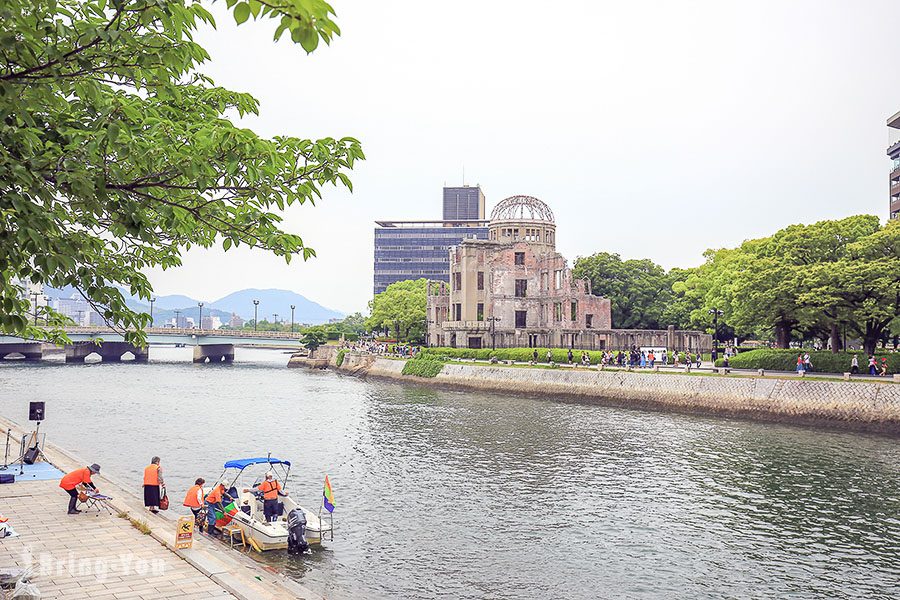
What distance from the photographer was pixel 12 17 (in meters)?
6.84

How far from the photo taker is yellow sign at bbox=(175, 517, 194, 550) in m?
17.4

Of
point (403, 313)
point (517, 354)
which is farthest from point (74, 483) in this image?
point (403, 313)

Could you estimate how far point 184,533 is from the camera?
17500 mm

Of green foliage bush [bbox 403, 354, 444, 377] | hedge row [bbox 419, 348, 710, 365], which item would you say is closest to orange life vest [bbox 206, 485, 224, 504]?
hedge row [bbox 419, 348, 710, 365]

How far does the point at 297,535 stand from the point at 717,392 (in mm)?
41597

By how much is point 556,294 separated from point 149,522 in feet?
280

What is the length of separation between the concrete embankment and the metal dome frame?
35.5 metres

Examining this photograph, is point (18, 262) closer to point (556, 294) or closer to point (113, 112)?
point (113, 112)

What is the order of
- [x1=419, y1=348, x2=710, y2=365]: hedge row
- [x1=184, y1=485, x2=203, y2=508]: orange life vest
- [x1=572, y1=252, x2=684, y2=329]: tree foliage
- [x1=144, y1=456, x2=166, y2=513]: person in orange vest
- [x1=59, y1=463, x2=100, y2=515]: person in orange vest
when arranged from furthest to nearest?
[x1=572, y1=252, x2=684, y2=329]: tree foliage → [x1=419, y1=348, x2=710, y2=365]: hedge row → [x1=184, y1=485, x2=203, y2=508]: orange life vest → [x1=144, y1=456, x2=166, y2=513]: person in orange vest → [x1=59, y1=463, x2=100, y2=515]: person in orange vest

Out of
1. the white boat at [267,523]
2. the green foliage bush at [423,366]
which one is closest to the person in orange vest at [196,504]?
the white boat at [267,523]

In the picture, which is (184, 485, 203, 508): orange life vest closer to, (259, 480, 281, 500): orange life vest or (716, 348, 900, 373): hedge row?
(259, 480, 281, 500): orange life vest

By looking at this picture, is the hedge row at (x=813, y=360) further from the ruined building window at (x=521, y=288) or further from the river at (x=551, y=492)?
the ruined building window at (x=521, y=288)

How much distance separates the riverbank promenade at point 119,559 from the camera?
14609 mm

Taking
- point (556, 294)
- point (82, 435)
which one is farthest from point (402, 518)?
point (556, 294)
